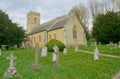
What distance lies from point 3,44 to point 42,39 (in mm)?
19551

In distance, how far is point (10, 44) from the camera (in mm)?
37781

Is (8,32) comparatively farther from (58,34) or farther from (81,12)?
(81,12)

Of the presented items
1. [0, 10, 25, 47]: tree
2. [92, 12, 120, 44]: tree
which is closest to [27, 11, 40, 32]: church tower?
[0, 10, 25, 47]: tree

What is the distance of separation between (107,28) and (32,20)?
3564cm

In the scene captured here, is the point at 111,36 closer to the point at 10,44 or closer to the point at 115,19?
the point at 115,19

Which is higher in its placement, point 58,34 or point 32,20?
point 32,20

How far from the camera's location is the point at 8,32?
36.8 metres

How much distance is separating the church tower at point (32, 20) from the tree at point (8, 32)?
102ft

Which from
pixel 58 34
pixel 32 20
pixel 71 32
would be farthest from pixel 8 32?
pixel 32 20

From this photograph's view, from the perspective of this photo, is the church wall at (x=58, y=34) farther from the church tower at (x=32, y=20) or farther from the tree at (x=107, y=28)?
the church tower at (x=32, y=20)

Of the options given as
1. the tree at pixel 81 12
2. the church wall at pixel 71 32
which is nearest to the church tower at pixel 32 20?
the tree at pixel 81 12

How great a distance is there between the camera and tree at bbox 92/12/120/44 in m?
41.1

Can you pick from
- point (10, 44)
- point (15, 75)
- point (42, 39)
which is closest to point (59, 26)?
point (42, 39)

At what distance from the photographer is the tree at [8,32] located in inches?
1422
